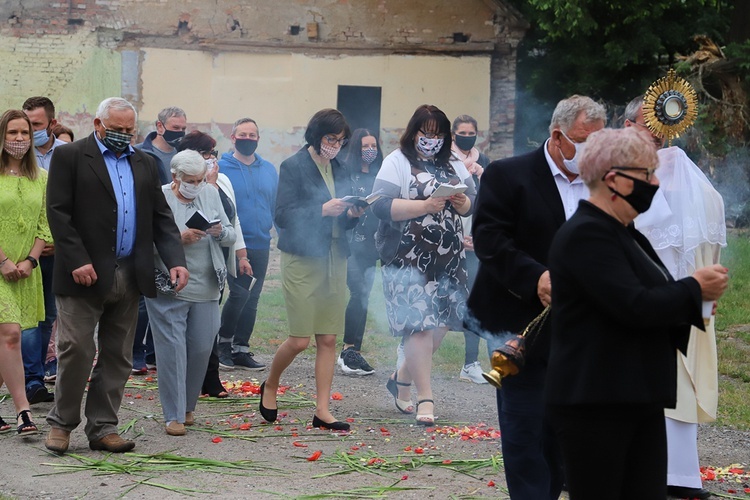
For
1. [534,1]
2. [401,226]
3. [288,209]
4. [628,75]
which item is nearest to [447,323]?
[401,226]

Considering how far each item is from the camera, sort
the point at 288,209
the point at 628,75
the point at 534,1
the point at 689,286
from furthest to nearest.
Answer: the point at 628,75 < the point at 534,1 < the point at 288,209 < the point at 689,286

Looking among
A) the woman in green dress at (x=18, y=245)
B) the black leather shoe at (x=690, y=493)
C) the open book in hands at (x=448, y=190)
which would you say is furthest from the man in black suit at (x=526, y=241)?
the woman in green dress at (x=18, y=245)

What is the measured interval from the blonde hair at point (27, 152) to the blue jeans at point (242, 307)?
2551 millimetres

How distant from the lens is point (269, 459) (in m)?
6.84

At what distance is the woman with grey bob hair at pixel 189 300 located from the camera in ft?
24.6

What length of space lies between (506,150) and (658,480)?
20681mm

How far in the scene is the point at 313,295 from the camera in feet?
25.1

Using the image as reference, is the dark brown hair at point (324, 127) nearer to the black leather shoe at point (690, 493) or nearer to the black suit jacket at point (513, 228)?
the black suit jacket at point (513, 228)

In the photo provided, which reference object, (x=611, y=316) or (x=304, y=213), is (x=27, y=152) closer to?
(x=304, y=213)

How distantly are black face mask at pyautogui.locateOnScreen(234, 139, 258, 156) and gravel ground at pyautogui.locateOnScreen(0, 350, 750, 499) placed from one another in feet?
7.45

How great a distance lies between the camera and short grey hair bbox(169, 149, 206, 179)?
7.57 metres

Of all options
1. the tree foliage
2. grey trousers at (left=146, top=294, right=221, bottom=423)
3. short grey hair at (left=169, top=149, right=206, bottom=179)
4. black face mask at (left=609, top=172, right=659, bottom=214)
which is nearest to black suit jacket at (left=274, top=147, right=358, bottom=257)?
short grey hair at (left=169, top=149, right=206, bottom=179)

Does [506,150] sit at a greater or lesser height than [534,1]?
lesser

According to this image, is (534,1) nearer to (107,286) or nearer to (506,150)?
(506,150)
